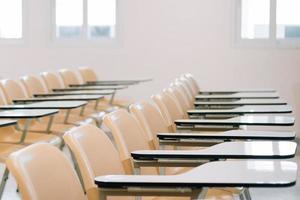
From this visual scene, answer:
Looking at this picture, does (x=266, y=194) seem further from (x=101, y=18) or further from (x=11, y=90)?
(x=101, y=18)

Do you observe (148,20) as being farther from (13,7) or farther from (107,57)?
(13,7)

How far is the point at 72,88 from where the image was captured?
6613 millimetres

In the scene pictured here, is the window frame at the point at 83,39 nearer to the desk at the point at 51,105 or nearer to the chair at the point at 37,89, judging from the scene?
the chair at the point at 37,89

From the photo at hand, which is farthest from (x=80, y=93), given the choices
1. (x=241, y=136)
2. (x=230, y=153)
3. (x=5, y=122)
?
(x=230, y=153)

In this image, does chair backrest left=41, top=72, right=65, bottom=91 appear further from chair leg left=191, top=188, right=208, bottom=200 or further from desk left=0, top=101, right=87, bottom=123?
chair leg left=191, top=188, right=208, bottom=200

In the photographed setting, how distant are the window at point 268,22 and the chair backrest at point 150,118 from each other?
5.08m

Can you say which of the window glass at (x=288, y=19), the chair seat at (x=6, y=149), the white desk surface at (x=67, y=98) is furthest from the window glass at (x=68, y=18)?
the chair seat at (x=6, y=149)

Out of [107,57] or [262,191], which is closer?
[262,191]

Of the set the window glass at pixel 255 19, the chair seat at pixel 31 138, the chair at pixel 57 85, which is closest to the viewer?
the chair seat at pixel 31 138

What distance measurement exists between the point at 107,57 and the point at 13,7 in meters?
1.52

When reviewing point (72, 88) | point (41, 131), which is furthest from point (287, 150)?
point (72, 88)

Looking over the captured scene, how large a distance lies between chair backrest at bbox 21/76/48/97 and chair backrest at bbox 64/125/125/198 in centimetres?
342

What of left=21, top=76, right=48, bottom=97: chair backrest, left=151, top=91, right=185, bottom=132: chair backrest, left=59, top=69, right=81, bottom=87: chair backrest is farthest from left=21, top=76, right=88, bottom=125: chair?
left=151, top=91, right=185, bottom=132: chair backrest

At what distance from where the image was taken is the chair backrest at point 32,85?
613 cm
